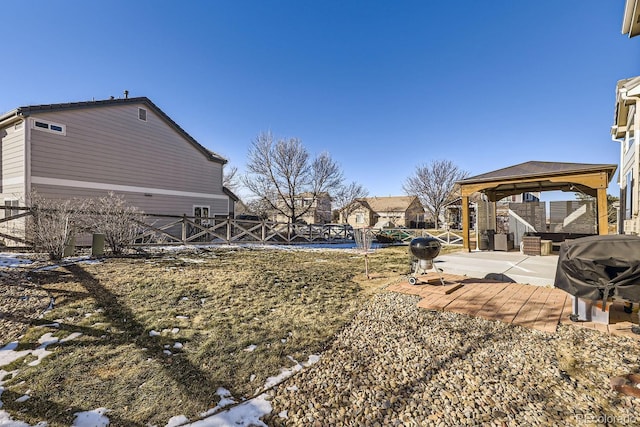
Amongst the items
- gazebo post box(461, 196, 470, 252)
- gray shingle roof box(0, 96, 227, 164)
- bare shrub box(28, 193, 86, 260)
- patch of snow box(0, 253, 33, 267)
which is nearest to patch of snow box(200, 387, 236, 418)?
patch of snow box(0, 253, 33, 267)

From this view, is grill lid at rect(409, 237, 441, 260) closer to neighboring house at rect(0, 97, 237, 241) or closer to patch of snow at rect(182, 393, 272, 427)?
patch of snow at rect(182, 393, 272, 427)

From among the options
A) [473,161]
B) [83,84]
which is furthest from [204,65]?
[473,161]

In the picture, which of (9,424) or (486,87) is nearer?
(9,424)

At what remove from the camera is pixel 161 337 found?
330 centimetres

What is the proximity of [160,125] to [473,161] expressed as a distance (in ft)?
102

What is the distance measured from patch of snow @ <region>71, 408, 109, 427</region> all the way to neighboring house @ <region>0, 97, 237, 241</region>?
10.5m

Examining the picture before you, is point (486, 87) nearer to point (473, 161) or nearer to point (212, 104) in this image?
point (212, 104)

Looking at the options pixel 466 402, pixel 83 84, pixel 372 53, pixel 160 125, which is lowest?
pixel 466 402

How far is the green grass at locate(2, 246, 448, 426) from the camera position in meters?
2.26

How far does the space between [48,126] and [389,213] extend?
1539 inches

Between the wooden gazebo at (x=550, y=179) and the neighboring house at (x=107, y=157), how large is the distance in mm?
13591

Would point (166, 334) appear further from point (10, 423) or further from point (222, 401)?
point (222, 401)

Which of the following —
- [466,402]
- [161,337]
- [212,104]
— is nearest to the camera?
[466,402]

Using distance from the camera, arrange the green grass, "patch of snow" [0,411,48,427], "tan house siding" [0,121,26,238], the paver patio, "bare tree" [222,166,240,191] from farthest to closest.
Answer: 1. "bare tree" [222,166,240,191]
2. "tan house siding" [0,121,26,238]
3. the paver patio
4. the green grass
5. "patch of snow" [0,411,48,427]
